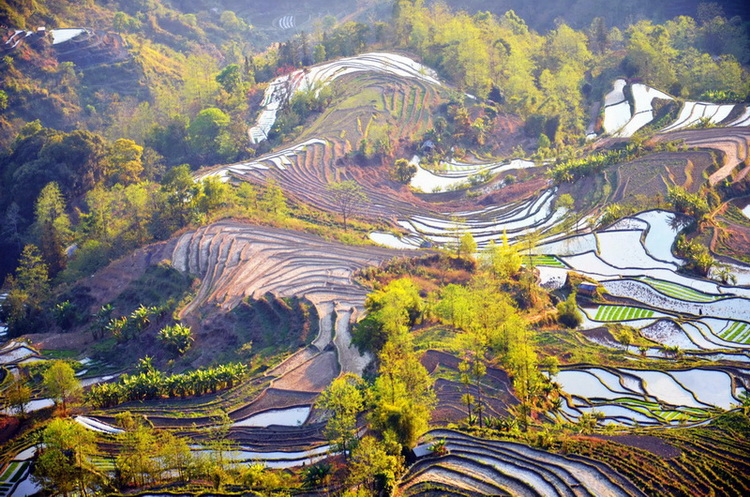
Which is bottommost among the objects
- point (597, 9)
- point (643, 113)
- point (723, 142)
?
point (723, 142)

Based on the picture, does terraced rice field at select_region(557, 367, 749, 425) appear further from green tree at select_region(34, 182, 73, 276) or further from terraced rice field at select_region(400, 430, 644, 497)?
green tree at select_region(34, 182, 73, 276)

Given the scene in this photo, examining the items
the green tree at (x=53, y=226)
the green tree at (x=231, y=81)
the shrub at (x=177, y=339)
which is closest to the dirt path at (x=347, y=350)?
the shrub at (x=177, y=339)

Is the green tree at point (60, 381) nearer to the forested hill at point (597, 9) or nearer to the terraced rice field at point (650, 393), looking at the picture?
the terraced rice field at point (650, 393)

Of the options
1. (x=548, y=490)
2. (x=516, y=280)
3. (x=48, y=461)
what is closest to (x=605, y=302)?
(x=516, y=280)

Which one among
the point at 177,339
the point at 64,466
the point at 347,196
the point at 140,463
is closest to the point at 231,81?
the point at 347,196

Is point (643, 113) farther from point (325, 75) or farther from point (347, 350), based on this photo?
point (347, 350)

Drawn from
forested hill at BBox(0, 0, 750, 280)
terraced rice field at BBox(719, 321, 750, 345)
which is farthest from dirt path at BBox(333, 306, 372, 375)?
forested hill at BBox(0, 0, 750, 280)
